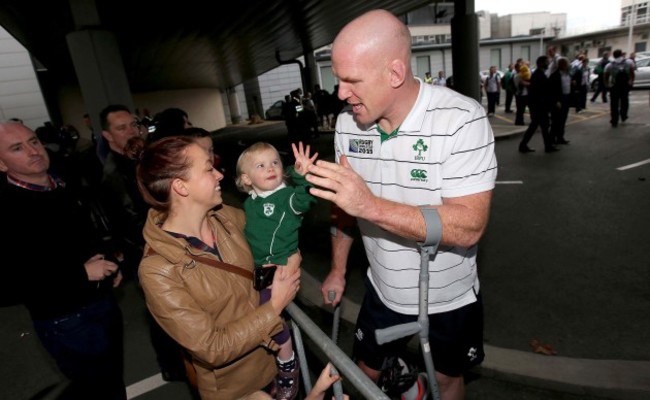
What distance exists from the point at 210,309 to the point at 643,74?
27.0m

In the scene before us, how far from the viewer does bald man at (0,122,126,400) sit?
2.25 metres

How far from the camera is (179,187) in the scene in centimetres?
180

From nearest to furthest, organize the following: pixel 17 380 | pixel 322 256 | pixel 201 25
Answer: pixel 17 380
pixel 322 256
pixel 201 25

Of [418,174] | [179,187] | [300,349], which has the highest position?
[179,187]

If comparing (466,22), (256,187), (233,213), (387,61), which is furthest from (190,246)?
(466,22)

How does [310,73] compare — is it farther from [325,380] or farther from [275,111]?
[325,380]

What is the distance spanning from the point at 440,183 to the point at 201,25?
12.8 m

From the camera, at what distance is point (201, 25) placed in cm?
1240

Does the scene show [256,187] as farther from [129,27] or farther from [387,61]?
[129,27]

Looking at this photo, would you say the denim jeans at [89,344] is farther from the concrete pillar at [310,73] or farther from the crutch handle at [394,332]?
the concrete pillar at [310,73]

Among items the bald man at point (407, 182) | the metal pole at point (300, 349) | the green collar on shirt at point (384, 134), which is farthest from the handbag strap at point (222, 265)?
the green collar on shirt at point (384, 134)

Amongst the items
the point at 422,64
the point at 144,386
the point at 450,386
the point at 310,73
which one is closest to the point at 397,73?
the point at 450,386

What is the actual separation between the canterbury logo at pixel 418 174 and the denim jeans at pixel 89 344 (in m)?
2.20

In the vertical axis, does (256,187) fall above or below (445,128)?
below
